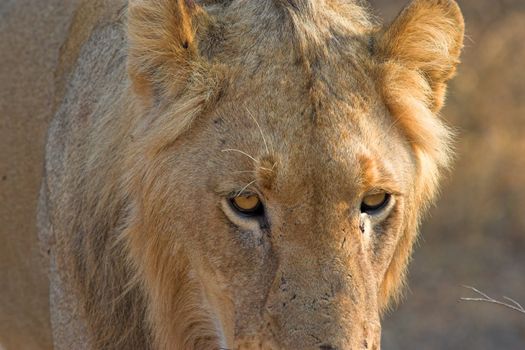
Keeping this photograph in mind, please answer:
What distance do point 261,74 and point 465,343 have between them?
553cm

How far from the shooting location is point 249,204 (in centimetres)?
394

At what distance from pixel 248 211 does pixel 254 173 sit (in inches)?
5.9

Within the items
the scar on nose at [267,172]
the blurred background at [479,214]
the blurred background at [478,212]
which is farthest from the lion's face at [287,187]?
the blurred background at [479,214]

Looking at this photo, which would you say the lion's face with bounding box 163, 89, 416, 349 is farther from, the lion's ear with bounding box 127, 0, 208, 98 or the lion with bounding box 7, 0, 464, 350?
the lion's ear with bounding box 127, 0, 208, 98

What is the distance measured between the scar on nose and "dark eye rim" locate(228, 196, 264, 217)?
9 cm

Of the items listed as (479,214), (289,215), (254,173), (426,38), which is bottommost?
(479,214)

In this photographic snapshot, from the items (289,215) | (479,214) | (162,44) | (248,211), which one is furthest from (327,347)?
(479,214)

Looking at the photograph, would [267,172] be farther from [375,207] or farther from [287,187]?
[375,207]

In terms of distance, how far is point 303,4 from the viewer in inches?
170

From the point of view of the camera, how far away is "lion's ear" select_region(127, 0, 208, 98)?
4.12m

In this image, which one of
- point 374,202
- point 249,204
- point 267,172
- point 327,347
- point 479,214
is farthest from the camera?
point 479,214

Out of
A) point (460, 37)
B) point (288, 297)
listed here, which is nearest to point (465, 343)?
point (460, 37)

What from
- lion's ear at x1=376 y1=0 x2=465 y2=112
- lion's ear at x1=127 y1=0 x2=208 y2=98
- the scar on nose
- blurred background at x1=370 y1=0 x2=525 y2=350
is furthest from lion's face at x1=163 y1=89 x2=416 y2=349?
blurred background at x1=370 y1=0 x2=525 y2=350

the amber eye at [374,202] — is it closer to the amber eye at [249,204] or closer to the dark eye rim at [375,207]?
the dark eye rim at [375,207]
